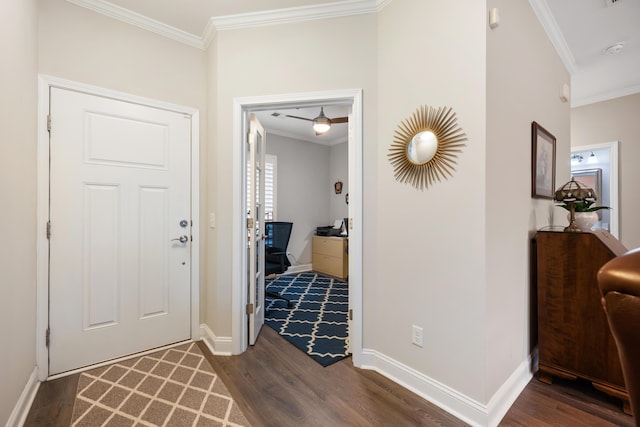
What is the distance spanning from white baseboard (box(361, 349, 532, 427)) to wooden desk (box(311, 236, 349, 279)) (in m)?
2.52

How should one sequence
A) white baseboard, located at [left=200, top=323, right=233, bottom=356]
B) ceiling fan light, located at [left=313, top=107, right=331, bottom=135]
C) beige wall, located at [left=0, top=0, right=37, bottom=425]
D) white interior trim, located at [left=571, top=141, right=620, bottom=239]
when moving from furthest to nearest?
1. ceiling fan light, located at [left=313, top=107, right=331, bottom=135]
2. white interior trim, located at [left=571, top=141, right=620, bottom=239]
3. white baseboard, located at [left=200, top=323, right=233, bottom=356]
4. beige wall, located at [left=0, top=0, right=37, bottom=425]

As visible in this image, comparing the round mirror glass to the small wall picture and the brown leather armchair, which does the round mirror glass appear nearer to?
the small wall picture

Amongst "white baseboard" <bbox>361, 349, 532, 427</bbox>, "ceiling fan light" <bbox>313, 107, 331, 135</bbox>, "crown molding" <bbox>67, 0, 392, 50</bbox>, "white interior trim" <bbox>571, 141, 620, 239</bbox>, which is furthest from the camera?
"ceiling fan light" <bbox>313, 107, 331, 135</bbox>

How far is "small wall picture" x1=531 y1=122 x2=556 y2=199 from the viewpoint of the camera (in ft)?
6.39

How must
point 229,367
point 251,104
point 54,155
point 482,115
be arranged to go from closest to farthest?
1. point 482,115
2. point 54,155
3. point 229,367
4. point 251,104

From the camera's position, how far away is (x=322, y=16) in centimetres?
208

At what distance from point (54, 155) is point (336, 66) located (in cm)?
209

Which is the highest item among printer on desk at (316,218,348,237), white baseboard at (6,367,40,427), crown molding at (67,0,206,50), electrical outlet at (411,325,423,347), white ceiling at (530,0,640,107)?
white ceiling at (530,0,640,107)

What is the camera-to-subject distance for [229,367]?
2.01m

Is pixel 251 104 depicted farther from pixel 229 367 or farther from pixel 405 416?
pixel 405 416

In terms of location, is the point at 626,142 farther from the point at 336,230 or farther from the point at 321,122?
the point at 336,230

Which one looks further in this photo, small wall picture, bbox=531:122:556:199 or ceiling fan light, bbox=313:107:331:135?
ceiling fan light, bbox=313:107:331:135

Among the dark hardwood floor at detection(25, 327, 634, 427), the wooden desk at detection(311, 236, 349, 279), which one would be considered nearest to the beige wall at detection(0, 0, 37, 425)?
the dark hardwood floor at detection(25, 327, 634, 427)

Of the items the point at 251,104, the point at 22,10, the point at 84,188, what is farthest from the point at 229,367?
the point at 22,10
